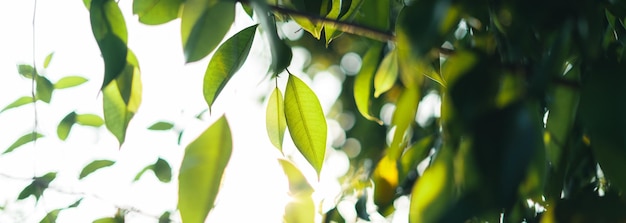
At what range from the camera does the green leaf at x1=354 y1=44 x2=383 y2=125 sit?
0.65 m

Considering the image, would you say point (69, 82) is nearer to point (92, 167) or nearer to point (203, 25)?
point (92, 167)

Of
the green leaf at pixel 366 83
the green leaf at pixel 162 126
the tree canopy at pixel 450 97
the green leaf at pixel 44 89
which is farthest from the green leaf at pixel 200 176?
the green leaf at pixel 162 126

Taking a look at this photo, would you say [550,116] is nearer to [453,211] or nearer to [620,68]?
[620,68]

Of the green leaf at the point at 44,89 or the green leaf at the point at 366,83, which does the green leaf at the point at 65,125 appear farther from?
the green leaf at the point at 366,83

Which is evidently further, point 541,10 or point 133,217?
point 133,217

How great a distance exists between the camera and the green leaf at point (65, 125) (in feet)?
2.79

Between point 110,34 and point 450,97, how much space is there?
237mm

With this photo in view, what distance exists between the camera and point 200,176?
1.32 ft

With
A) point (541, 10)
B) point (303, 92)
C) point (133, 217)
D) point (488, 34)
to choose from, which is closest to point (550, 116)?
point (488, 34)

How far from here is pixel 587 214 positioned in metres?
0.36

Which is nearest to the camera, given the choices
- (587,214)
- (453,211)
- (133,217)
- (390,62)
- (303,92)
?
(453,211)

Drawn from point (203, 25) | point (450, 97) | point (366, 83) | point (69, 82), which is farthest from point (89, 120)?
point (450, 97)

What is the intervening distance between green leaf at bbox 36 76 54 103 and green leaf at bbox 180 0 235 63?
0.44 meters

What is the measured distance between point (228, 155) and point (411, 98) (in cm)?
19
